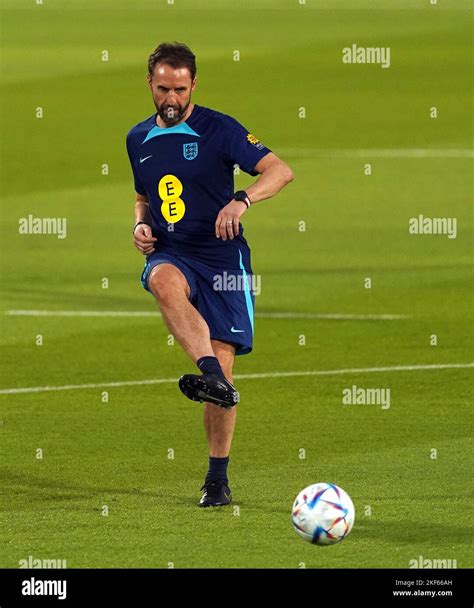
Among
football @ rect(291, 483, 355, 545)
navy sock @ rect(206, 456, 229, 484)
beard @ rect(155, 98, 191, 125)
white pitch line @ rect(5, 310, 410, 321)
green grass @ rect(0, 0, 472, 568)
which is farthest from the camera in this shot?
white pitch line @ rect(5, 310, 410, 321)

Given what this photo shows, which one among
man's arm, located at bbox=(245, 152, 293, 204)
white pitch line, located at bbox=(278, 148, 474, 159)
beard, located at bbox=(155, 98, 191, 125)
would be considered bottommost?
man's arm, located at bbox=(245, 152, 293, 204)

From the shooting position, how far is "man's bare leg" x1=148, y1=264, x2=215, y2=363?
408 inches

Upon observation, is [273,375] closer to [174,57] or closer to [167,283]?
[167,283]

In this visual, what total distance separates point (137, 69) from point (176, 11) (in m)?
11.6

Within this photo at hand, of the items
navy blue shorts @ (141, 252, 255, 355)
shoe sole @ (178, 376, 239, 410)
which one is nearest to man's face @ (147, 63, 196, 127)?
navy blue shorts @ (141, 252, 255, 355)

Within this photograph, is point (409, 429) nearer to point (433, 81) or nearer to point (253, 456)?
point (253, 456)

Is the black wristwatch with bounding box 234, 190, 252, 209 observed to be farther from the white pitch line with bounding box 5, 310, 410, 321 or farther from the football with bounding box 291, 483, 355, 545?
the white pitch line with bounding box 5, 310, 410, 321

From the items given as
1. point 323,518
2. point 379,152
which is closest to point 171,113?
point 323,518

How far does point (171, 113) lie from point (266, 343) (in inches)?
252

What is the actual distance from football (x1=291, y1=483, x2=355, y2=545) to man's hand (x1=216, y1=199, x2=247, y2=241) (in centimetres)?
156

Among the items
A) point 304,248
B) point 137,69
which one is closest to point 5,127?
point 137,69

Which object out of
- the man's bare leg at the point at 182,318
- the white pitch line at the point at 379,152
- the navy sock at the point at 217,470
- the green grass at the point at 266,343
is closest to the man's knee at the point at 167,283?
the man's bare leg at the point at 182,318

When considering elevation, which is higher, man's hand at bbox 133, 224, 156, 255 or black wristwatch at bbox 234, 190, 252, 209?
black wristwatch at bbox 234, 190, 252, 209

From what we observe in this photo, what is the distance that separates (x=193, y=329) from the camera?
1040cm
